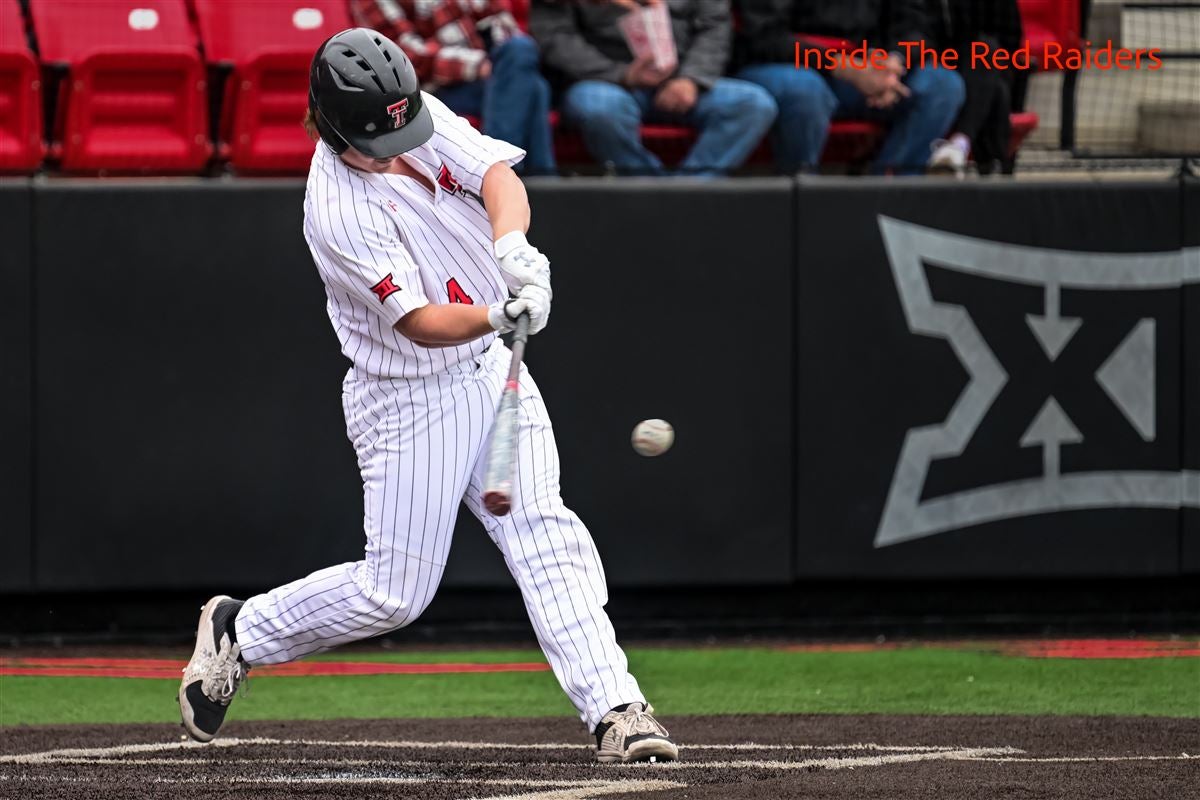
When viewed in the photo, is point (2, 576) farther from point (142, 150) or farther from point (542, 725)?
point (542, 725)

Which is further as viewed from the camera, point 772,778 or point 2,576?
point 2,576

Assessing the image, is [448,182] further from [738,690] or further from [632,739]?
[738,690]

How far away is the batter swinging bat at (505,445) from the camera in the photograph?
3.80 metres

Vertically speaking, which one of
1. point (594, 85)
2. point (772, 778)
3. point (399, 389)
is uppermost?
point (594, 85)

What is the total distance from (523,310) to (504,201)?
417 mm

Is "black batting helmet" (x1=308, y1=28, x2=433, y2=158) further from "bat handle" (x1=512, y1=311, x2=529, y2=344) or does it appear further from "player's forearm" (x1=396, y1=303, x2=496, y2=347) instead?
"bat handle" (x1=512, y1=311, x2=529, y2=344)

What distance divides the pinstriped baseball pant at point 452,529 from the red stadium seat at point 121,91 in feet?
10.1

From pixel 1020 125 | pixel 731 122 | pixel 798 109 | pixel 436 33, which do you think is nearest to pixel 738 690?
pixel 731 122

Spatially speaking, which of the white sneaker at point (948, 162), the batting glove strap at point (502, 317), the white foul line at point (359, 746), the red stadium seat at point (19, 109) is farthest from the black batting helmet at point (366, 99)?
the white sneaker at point (948, 162)

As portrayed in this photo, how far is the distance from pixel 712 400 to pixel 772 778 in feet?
10.3

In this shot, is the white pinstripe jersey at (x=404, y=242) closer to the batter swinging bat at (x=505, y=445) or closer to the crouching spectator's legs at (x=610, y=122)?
the batter swinging bat at (x=505, y=445)

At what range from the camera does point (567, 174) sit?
7.11m

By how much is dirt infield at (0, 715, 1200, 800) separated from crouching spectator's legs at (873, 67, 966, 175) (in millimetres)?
2978

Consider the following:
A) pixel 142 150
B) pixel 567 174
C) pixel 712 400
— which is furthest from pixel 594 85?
pixel 142 150
